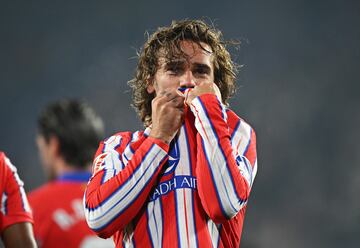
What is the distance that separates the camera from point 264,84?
999 centimetres

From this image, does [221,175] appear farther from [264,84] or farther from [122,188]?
[264,84]

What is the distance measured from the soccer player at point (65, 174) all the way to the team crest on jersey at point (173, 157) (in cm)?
56

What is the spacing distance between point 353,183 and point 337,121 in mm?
968

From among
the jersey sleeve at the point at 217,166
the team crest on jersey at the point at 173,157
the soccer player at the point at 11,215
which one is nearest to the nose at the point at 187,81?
the jersey sleeve at the point at 217,166

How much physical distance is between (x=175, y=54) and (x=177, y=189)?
527 millimetres

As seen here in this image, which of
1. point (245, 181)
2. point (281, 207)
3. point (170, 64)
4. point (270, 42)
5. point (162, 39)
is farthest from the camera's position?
point (270, 42)

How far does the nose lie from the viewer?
7.73ft

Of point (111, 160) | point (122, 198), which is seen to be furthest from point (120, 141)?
point (122, 198)

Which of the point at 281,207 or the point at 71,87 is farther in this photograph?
A: the point at 71,87

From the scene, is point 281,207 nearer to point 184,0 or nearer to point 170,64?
point 184,0

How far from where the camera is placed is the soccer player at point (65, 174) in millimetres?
2615

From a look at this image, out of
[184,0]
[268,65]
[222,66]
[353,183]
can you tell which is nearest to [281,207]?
[353,183]

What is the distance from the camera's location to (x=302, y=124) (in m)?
9.75

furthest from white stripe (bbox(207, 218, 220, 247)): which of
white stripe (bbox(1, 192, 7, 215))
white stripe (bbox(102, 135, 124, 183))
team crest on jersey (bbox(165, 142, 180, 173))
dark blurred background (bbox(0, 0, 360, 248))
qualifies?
dark blurred background (bbox(0, 0, 360, 248))
